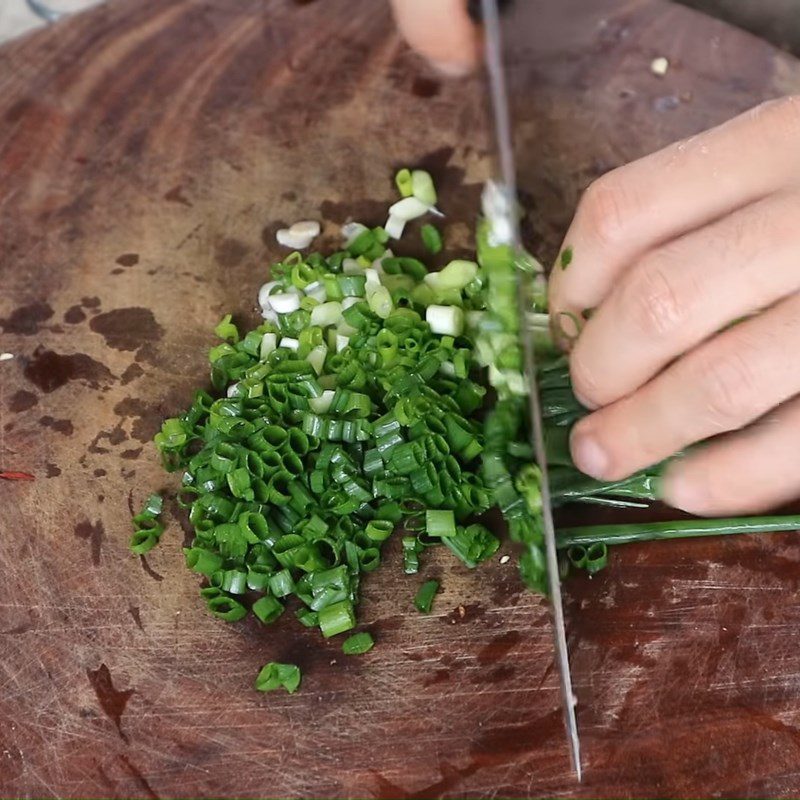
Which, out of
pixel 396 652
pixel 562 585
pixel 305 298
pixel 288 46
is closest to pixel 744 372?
pixel 562 585

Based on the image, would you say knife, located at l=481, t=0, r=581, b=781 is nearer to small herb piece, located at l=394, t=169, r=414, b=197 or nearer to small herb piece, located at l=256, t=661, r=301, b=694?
small herb piece, located at l=256, t=661, r=301, b=694

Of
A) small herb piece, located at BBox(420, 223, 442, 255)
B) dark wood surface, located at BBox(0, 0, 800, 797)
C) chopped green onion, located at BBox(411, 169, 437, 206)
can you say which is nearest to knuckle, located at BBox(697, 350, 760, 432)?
dark wood surface, located at BBox(0, 0, 800, 797)

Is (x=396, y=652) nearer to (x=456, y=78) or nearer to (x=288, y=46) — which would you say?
(x=456, y=78)

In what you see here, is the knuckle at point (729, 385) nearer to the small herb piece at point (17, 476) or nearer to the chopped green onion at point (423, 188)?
the chopped green onion at point (423, 188)

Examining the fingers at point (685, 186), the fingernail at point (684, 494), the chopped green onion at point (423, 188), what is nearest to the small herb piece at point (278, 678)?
the fingernail at point (684, 494)

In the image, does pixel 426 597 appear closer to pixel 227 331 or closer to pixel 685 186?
pixel 227 331
